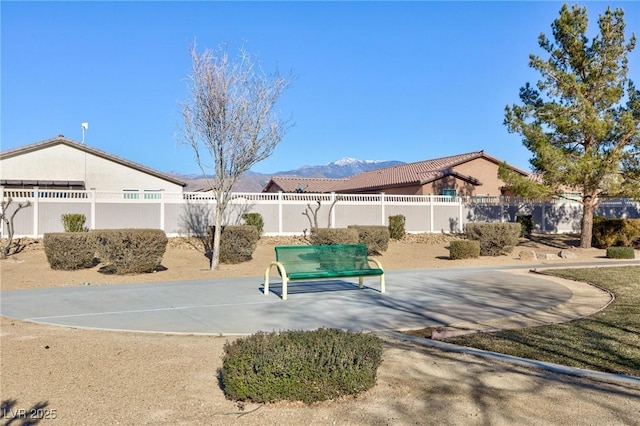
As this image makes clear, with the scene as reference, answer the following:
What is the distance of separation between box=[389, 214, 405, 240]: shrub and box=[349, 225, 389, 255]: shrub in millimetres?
4749

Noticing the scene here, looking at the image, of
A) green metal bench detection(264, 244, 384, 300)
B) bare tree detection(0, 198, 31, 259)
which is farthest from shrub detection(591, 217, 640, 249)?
bare tree detection(0, 198, 31, 259)

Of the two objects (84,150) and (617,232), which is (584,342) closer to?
(617,232)

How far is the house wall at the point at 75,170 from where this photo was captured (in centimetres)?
2984

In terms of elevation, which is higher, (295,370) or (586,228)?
(586,228)

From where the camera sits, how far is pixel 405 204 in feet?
93.8

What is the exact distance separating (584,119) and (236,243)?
16.4 meters

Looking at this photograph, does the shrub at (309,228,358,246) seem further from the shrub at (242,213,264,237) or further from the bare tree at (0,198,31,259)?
the bare tree at (0,198,31,259)

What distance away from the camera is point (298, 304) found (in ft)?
33.7

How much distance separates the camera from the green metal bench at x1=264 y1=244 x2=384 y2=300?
1139 cm

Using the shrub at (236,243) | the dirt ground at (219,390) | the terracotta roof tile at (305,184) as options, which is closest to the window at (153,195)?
the shrub at (236,243)

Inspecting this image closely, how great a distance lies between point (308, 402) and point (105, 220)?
65.4ft

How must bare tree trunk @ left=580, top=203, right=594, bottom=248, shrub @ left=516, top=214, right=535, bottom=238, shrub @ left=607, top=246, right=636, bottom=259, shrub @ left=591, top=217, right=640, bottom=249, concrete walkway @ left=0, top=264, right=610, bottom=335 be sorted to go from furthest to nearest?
shrub @ left=516, top=214, right=535, bottom=238, shrub @ left=591, top=217, right=640, bottom=249, bare tree trunk @ left=580, top=203, right=594, bottom=248, shrub @ left=607, top=246, right=636, bottom=259, concrete walkway @ left=0, top=264, right=610, bottom=335

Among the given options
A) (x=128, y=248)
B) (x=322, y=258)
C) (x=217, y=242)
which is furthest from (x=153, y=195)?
(x=322, y=258)

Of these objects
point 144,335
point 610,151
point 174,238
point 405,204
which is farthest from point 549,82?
point 144,335
